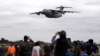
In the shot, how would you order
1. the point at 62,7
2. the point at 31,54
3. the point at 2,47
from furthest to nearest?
the point at 62,7
the point at 2,47
the point at 31,54

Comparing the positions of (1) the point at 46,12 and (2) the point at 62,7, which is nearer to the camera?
(1) the point at 46,12

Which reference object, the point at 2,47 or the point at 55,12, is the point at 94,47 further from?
the point at 55,12

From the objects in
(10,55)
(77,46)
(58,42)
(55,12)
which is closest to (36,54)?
(58,42)

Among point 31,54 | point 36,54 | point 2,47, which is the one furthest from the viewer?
point 2,47

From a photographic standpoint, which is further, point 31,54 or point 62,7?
point 62,7

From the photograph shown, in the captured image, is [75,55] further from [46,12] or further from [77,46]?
[46,12]

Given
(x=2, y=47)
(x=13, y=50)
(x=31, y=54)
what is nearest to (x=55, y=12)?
(x=13, y=50)

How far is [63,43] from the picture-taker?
492 inches

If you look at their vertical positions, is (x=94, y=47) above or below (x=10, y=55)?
above

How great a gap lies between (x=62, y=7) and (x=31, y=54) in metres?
63.4

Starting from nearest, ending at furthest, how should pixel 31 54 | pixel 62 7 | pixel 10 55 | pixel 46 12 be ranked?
pixel 31 54
pixel 10 55
pixel 46 12
pixel 62 7

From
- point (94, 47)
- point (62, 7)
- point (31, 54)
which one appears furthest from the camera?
point (62, 7)

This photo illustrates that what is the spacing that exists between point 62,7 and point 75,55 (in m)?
60.8

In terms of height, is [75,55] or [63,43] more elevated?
[63,43]
